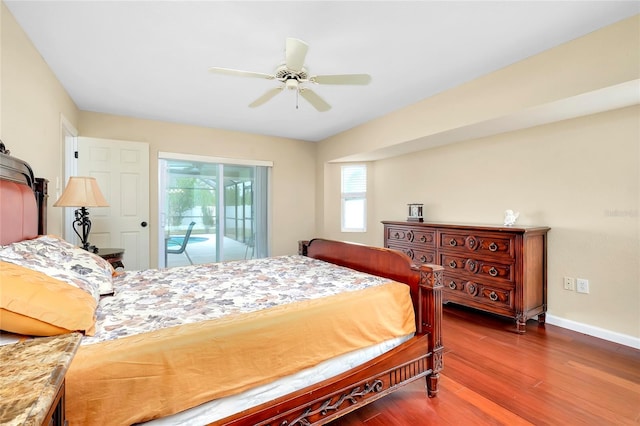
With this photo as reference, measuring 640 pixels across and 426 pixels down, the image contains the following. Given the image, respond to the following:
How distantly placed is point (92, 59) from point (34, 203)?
128 centimetres

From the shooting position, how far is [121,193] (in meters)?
3.72

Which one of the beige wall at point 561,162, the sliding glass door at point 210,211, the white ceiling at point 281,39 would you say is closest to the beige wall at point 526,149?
the beige wall at point 561,162

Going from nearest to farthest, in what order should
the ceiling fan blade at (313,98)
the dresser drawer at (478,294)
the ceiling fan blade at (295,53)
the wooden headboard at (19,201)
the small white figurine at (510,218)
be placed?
the wooden headboard at (19,201) < the ceiling fan blade at (295,53) < the ceiling fan blade at (313,98) < the dresser drawer at (478,294) < the small white figurine at (510,218)

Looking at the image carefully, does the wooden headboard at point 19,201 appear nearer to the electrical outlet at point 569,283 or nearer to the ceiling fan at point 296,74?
the ceiling fan at point 296,74

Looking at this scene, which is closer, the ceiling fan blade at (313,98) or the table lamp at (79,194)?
the ceiling fan blade at (313,98)

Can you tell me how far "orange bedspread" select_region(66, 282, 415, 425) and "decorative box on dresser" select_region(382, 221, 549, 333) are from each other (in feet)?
5.69

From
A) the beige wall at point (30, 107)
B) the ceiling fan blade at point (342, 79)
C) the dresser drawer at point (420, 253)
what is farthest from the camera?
the dresser drawer at point (420, 253)

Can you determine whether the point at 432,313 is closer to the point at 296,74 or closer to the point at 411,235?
the point at 296,74

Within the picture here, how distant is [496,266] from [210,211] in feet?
12.8

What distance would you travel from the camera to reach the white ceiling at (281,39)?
1.86m

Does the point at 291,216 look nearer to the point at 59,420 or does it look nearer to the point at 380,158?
the point at 380,158

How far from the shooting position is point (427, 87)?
9.82 ft

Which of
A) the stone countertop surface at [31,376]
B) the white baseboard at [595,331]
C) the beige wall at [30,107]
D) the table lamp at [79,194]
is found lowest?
the white baseboard at [595,331]

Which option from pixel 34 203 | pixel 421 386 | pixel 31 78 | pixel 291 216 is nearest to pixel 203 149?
pixel 291 216
